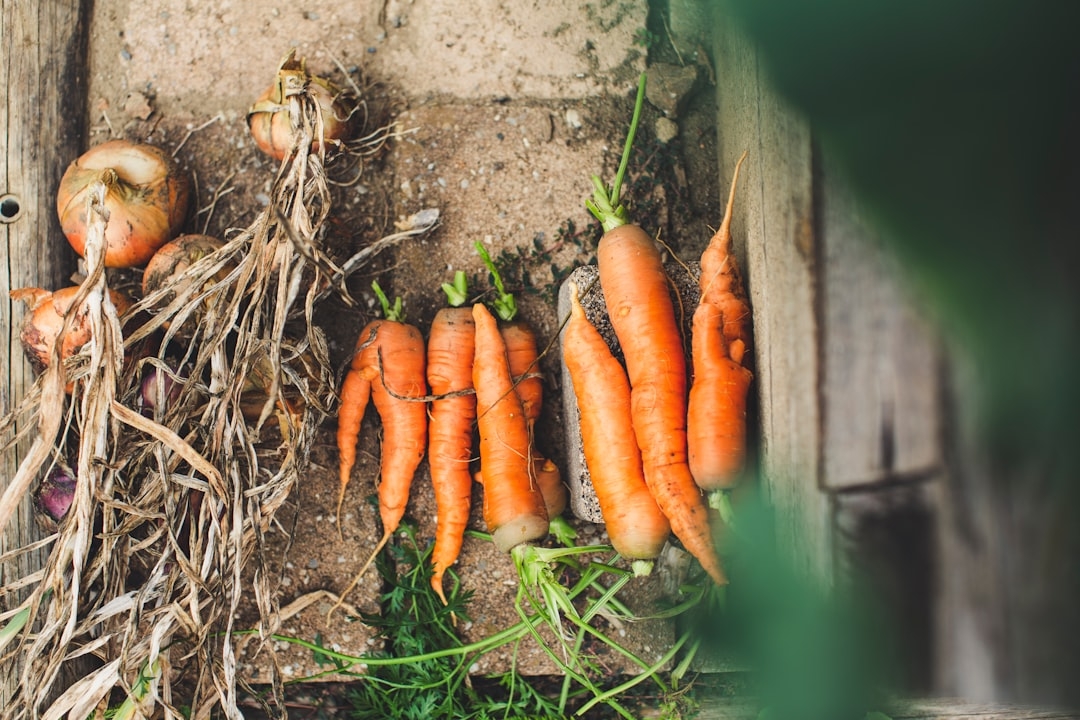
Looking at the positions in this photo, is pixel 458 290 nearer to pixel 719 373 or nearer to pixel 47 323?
pixel 719 373

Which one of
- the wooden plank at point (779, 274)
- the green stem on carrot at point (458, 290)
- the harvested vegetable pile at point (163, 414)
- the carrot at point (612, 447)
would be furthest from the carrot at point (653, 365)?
the harvested vegetable pile at point (163, 414)

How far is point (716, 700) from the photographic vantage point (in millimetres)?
1984

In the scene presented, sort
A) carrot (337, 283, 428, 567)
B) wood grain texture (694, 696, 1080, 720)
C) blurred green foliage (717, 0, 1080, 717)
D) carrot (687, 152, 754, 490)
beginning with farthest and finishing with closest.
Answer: carrot (337, 283, 428, 567)
carrot (687, 152, 754, 490)
wood grain texture (694, 696, 1080, 720)
blurred green foliage (717, 0, 1080, 717)

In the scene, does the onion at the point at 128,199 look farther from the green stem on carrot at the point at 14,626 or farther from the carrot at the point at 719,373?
Answer: the carrot at the point at 719,373

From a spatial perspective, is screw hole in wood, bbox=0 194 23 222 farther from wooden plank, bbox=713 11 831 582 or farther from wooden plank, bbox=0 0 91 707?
wooden plank, bbox=713 11 831 582

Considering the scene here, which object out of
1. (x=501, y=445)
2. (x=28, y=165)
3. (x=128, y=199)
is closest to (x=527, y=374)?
(x=501, y=445)

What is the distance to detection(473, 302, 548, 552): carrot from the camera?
1.80 metres

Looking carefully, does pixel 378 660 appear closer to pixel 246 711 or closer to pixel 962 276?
pixel 246 711

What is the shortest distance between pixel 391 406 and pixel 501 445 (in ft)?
1.04

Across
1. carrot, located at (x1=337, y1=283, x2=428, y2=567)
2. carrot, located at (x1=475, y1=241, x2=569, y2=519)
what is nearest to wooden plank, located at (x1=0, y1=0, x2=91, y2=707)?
carrot, located at (x1=337, y1=283, x2=428, y2=567)

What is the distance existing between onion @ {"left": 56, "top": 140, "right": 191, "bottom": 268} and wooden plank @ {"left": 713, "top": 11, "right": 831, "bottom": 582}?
143 centimetres

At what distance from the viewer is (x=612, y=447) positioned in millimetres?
1748

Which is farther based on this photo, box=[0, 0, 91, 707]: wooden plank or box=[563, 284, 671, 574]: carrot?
box=[0, 0, 91, 707]: wooden plank

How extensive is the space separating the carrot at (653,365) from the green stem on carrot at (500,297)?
0.86ft
